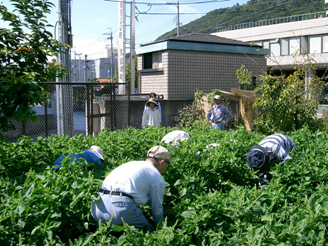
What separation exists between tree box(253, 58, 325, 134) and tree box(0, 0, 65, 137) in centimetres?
601

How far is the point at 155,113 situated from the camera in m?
9.75

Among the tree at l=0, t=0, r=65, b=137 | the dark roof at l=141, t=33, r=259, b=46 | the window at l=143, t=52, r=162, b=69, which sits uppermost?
the dark roof at l=141, t=33, r=259, b=46

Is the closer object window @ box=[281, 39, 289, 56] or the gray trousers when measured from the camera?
the gray trousers

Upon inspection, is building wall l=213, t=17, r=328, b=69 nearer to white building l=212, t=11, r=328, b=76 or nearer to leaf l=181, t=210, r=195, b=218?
white building l=212, t=11, r=328, b=76

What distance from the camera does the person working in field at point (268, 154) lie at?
477 centimetres

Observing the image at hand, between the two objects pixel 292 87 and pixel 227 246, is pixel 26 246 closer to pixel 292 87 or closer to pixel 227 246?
pixel 227 246

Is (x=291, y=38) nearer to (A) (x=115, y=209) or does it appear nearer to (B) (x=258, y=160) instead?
(B) (x=258, y=160)

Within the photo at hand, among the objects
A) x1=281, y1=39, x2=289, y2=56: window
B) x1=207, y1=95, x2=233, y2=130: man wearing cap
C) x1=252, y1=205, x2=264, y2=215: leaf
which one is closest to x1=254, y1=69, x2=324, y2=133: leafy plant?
x1=207, y1=95, x2=233, y2=130: man wearing cap

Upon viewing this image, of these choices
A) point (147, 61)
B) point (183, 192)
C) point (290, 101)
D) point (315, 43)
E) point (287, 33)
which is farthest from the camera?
point (287, 33)

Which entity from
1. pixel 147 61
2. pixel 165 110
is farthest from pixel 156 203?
pixel 147 61

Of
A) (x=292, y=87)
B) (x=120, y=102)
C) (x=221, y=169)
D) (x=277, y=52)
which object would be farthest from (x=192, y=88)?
(x=277, y=52)

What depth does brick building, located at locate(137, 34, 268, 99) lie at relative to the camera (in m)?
13.6

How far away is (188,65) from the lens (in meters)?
13.9

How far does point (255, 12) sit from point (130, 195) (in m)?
73.7
